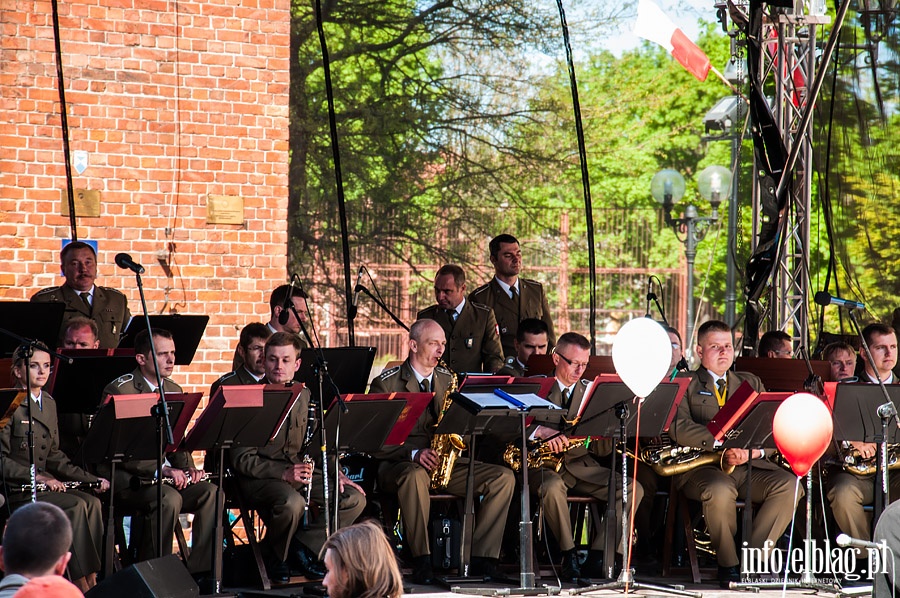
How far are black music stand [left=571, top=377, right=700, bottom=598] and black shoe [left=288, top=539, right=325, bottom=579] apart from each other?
1580 millimetres

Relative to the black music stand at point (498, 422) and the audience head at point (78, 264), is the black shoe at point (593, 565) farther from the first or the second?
the audience head at point (78, 264)

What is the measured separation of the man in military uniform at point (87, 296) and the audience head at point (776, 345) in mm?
4718

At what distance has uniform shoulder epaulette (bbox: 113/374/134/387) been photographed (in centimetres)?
707

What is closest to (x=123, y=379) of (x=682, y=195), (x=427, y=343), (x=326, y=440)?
(x=326, y=440)

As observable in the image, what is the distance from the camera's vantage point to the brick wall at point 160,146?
923 cm

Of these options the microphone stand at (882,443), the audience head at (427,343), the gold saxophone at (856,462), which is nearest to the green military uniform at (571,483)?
the audience head at (427,343)

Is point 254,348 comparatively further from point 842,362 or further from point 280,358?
point 842,362

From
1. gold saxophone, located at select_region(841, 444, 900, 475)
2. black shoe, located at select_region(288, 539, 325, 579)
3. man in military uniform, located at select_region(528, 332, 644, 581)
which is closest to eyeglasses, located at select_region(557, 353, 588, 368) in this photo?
man in military uniform, located at select_region(528, 332, 644, 581)

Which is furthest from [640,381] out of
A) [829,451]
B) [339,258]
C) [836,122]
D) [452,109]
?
[452,109]

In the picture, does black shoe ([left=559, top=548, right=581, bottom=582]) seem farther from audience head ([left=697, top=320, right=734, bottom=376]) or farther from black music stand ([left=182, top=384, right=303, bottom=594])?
black music stand ([left=182, top=384, right=303, bottom=594])

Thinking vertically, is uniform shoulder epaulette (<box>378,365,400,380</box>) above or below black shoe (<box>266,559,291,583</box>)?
above

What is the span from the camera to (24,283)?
9.19 metres

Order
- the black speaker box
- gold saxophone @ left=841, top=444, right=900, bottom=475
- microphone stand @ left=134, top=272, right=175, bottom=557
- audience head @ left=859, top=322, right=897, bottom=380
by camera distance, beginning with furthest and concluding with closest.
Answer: audience head @ left=859, top=322, right=897, bottom=380 < gold saxophone @ left=841, top=444, right=900, bottom=475 < microphone stand @ left=134, top=272, right=175, bottom=557 < the black speaker box

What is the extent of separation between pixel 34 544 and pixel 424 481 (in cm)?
419
